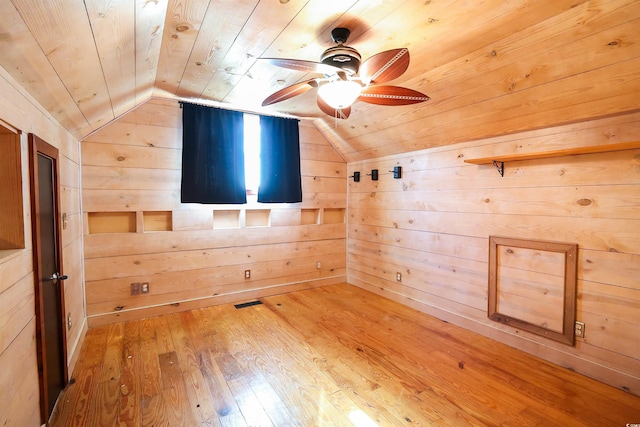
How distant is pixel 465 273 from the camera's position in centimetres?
303

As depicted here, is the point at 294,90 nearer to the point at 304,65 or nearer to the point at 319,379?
the point at 304,65

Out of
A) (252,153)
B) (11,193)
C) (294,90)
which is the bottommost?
(11,193)

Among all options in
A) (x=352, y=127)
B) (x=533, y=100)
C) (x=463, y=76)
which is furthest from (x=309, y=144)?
(x=533, y=100)

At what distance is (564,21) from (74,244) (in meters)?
3.82

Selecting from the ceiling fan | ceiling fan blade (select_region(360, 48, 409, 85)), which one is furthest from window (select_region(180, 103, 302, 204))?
ceiling fan blade (select_region(360, 48, 409, 85))

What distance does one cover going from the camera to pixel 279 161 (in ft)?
12.7

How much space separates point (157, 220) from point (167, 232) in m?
0.18

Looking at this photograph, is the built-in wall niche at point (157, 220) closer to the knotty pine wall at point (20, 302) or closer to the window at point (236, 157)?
the window at point (236, 157)

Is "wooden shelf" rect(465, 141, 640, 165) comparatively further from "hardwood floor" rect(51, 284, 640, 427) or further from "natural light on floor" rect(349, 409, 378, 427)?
"natural light on floor" rect(349, 409, 378, 427)

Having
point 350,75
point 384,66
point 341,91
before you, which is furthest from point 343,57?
point 384,66

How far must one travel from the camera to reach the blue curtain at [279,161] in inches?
149

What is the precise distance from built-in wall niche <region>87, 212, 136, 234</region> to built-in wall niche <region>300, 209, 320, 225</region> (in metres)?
2.03

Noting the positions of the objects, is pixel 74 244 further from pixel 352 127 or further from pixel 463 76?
pixel 463 76

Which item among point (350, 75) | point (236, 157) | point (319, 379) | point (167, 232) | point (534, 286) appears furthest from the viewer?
point (236, 157)
